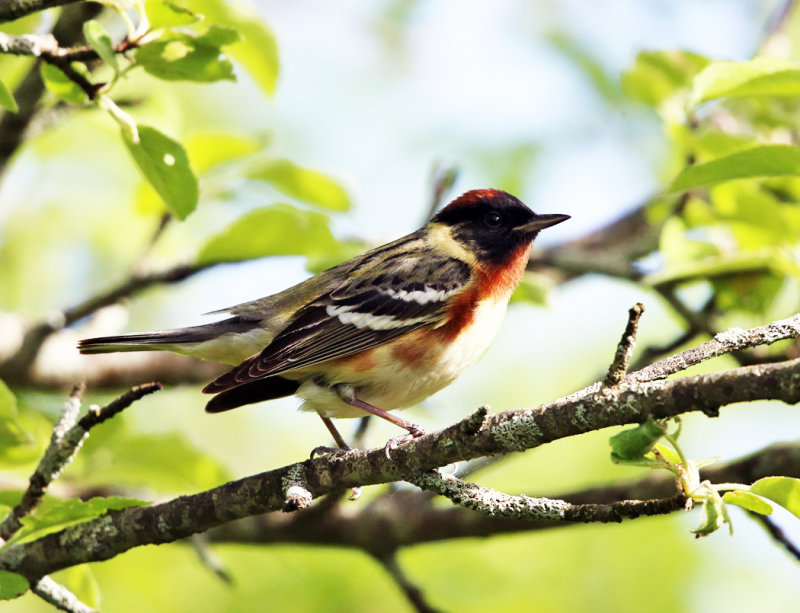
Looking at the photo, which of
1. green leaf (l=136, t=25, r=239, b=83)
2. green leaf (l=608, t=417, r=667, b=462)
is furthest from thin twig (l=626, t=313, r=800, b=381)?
green leaf (l=136, t=25, r=239, b=83)

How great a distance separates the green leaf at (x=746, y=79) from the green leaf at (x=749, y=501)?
1.58 metres

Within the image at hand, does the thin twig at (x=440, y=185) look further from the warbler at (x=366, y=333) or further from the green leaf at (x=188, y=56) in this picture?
the green leaf at (x=188, y=56)

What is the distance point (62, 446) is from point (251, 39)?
209 centimetres

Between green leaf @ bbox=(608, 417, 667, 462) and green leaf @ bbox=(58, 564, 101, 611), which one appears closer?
green leaf @ bbox=(608, 417, 667, 462)

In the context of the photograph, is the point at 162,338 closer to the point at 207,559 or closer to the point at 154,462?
the point at 154,462

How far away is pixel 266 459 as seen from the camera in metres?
9.17

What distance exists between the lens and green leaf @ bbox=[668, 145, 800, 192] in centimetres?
336

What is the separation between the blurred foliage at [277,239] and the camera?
3518mm

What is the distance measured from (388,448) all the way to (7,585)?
1.57 m

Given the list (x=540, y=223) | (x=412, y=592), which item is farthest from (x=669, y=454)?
(x=540, y=223)

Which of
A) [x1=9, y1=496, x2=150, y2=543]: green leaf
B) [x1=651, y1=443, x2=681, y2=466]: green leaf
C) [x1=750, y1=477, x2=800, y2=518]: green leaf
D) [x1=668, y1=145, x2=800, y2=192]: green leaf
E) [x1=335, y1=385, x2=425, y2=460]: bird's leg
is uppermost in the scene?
[x1=668, y1=145, x2=800, y2=192]: green leaf

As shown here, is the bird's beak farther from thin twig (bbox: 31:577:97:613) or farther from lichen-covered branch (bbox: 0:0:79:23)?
thin twig (bbox: 31:577:97:613)

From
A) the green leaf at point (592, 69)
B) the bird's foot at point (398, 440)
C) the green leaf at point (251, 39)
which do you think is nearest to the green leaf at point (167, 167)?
the green leaf at point (251, 39)

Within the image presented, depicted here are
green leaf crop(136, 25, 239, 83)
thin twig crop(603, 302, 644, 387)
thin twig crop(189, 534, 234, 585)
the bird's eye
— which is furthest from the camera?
the bird's eye
